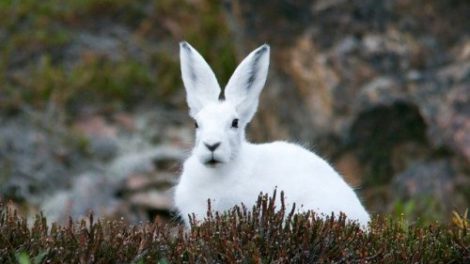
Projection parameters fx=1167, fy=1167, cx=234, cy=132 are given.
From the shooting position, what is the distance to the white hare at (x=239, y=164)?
6.49m

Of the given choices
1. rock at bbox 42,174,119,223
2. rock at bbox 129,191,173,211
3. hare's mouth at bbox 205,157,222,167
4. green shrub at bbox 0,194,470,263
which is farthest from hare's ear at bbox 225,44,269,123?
rock at bbox 129,191,173,211

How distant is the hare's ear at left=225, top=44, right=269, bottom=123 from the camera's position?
267 inches

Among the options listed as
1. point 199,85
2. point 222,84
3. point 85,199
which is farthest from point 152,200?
point 199,85

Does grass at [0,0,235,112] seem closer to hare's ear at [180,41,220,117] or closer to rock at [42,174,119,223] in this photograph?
rock at [42,174,119,223]

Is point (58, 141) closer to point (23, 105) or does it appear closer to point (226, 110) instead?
point (23, 105)

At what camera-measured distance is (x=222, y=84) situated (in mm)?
13008

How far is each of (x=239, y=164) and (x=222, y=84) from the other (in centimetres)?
646

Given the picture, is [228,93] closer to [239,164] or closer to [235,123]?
[235,123]

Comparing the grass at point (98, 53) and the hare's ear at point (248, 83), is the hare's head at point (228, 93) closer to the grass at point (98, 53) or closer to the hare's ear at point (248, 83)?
the hare's ear at point (248, 83)

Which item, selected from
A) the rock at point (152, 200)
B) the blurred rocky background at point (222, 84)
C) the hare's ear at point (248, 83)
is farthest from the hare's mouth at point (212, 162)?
the rock at point (152, 200)

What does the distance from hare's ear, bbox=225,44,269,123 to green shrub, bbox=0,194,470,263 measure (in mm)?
1088

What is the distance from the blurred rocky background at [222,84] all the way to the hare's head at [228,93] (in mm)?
2291

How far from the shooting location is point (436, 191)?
10.7 meters

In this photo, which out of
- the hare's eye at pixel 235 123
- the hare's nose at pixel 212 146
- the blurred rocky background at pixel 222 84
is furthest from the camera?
the blurred rocky background at pixel 222 84
